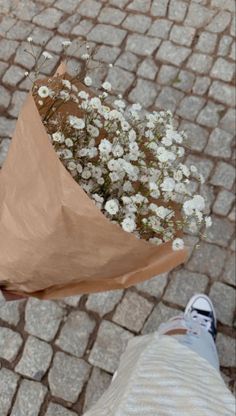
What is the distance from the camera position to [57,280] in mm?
1677

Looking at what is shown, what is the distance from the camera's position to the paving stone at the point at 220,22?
4324mm

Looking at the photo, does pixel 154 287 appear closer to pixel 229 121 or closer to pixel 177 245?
pixel 229 121

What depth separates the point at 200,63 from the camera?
419 centimetres

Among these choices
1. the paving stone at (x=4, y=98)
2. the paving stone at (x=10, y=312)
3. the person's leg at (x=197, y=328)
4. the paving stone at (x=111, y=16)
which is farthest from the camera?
the paving stone at (x=111, y=16)

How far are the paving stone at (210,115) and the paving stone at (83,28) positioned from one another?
1156mm

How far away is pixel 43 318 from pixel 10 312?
0.20 meters

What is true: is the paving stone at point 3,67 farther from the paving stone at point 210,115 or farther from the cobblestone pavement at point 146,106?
the paving stone at point 210,115

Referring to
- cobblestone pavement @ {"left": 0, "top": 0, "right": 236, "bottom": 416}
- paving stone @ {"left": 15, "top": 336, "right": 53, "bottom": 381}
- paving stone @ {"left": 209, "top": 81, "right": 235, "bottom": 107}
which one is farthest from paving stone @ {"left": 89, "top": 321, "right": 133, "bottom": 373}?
paving stone @ {"left": 209, "top": 81, "right": 235, "bottom": 107}

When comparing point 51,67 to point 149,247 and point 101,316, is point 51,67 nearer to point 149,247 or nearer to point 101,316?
point 101,316

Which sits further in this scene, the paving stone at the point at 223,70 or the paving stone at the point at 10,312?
the paving stone at the point at 223,70

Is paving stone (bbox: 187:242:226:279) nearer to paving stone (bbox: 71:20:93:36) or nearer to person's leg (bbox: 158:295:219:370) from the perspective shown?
person's leg (bbox: 158:295:219:370)

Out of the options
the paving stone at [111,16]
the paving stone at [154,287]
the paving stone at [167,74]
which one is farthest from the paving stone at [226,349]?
the paving stone at [111,16]

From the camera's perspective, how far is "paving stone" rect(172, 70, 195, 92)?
4086 mm

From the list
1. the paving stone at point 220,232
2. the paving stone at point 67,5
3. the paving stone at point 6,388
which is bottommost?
the paving stone at point 6,388
